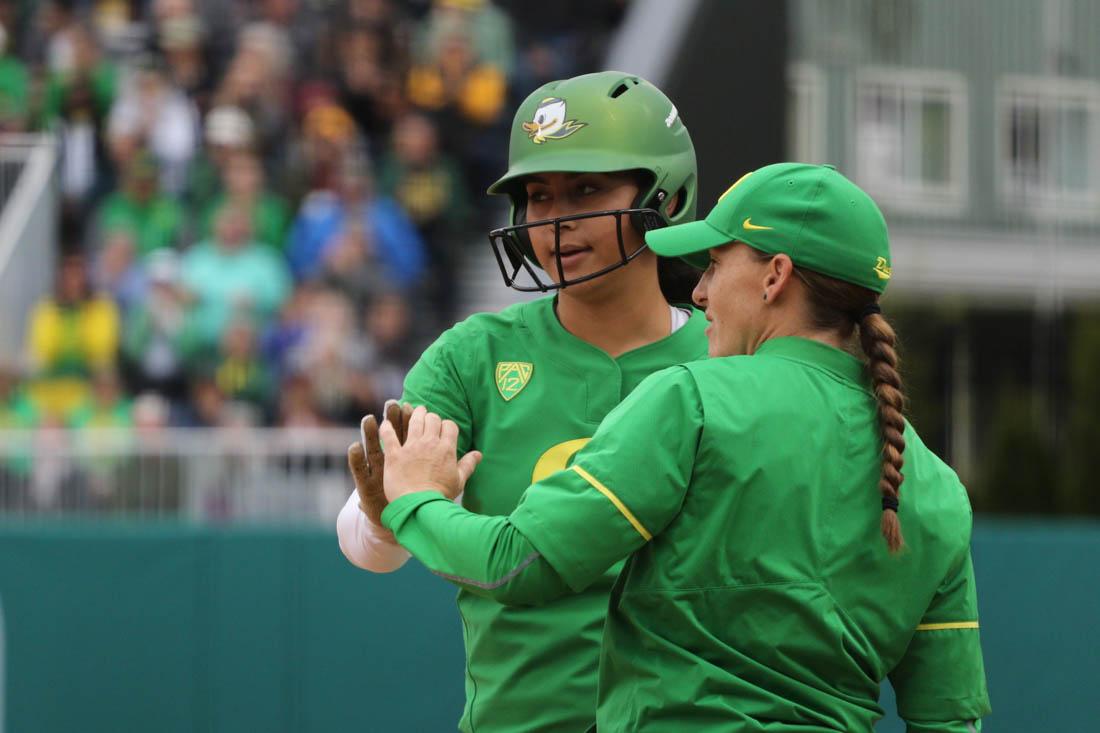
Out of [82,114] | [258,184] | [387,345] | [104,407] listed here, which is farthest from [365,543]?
[82,114]

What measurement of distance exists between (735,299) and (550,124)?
72 centimetres

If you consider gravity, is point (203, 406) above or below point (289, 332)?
below

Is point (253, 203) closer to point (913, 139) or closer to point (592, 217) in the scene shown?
point (592, 217)

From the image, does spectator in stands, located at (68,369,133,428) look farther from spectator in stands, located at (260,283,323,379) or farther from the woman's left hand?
the woman's left hand

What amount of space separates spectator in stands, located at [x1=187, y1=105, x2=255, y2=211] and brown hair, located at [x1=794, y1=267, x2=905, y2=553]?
7340 mm

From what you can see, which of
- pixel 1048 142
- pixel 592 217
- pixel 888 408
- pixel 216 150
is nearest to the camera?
pixel 888 408

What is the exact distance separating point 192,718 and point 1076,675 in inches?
141

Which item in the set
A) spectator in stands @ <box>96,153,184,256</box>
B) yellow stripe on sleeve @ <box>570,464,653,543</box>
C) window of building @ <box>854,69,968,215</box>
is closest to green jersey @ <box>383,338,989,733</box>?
yellow stripe on sleeve @ <box>570,464,653,543</box>

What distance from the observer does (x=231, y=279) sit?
8898mm

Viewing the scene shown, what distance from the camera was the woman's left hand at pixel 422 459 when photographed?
250 cm

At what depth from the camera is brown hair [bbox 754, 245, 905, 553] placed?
2.34 meters

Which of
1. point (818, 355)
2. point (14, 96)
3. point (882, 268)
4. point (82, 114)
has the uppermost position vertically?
point (14, 96)

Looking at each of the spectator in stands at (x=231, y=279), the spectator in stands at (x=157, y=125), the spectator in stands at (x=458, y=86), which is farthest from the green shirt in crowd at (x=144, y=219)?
the spectator in stands at (x=458, y=86)

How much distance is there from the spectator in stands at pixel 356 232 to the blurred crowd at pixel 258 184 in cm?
1
